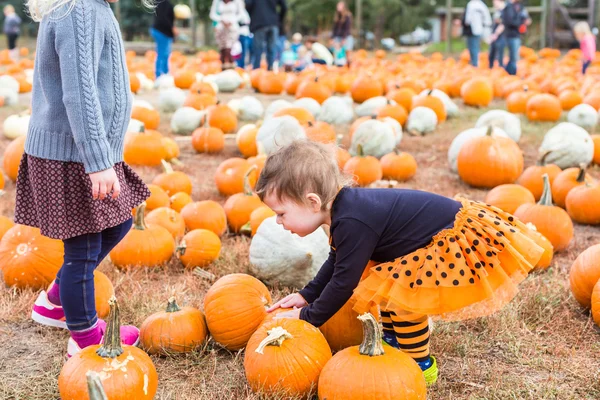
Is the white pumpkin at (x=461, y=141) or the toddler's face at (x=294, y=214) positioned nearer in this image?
the toddler's face at (x=294, y=214)

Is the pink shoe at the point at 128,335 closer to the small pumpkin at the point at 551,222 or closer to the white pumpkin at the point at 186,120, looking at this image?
the small pumpkin at the point at 551,222

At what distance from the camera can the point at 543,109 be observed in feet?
26.9

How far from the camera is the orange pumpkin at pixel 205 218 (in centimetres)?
456

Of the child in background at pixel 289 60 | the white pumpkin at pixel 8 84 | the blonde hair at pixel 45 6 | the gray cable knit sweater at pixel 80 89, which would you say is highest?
the blonde hair at pixel 45 6

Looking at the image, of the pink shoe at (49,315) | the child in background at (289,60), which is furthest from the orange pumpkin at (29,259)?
the child in background at (289,60)

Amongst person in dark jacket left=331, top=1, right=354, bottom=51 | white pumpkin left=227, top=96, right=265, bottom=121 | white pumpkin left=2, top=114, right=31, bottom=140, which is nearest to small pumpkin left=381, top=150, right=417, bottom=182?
white pumpkin left=227, top=96, right=265, bottom=121

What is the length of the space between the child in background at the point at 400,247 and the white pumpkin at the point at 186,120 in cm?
526

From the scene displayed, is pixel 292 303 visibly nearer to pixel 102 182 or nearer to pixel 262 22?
pixel 102 182

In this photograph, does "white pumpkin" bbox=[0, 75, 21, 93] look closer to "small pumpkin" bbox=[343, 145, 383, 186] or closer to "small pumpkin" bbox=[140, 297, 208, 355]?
"small pumpkin" bbox=[343, 145, 383, 186]

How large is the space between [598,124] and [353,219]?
6.30m

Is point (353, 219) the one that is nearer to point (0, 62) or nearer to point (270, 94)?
point (270, 94)

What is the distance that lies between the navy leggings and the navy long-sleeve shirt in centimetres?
95

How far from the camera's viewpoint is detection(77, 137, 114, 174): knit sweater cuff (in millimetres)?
2553

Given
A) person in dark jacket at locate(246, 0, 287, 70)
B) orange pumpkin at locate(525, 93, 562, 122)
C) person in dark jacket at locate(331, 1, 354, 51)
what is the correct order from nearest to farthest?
orange pumpkin at locate(525, 93, 562, 122) → person in dark jacket at locate(246, 0, 287, 70) → person in dark jacket at locate(331, 1, 354, 51)
